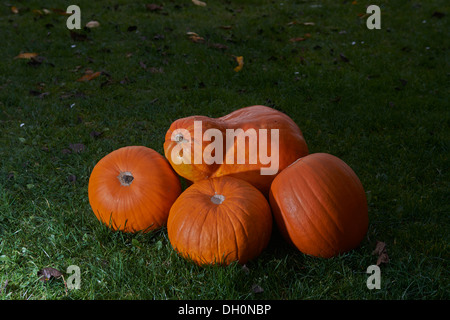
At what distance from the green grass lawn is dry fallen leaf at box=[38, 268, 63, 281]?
0.12ft

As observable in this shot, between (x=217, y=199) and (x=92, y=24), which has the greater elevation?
(x=92, y=24)

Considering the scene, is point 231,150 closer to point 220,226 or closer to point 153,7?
point 220,226

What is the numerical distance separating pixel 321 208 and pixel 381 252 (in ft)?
1.82

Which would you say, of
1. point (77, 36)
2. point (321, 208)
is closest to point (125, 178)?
point (321, 208)

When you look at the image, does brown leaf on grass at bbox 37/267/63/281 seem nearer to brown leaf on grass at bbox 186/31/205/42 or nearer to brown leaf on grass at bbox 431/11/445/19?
brown leaf on grass at bbox 186/31/205/42

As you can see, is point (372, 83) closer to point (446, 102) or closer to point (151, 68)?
point (446, 102)

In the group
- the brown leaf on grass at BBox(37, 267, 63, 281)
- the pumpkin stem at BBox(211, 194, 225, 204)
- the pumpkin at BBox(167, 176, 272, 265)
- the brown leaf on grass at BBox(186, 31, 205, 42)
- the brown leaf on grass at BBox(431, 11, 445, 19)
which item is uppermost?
the brown leaf on grass at BBox(431, 11, 445, 19)

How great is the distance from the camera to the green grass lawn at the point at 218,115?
253 cm

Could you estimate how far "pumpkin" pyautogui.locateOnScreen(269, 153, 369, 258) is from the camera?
8.53 feet

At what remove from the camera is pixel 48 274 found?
99.2 inches

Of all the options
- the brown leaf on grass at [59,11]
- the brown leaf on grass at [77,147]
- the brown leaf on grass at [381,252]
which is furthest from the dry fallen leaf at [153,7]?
the brown leaf on grass at [381,252]

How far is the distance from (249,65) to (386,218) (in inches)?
148

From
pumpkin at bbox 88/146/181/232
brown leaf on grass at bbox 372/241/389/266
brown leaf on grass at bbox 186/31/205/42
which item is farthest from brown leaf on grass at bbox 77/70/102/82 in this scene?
brown leaf on grass at bbox 372/241/389/266

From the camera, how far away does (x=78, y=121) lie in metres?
4.80
